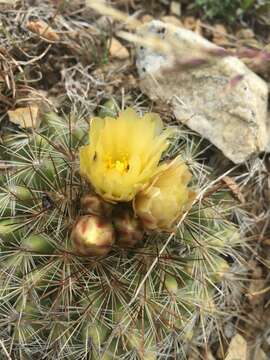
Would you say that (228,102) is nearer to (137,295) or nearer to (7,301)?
(137,295)

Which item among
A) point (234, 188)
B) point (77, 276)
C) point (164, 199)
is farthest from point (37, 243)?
point (234, 188)

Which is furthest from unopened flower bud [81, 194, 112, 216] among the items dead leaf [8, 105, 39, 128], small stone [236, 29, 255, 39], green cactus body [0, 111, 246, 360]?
small stone [236, 29, 255, 39]

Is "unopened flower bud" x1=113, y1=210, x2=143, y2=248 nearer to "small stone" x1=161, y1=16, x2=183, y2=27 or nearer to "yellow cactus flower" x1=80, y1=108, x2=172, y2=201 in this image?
"yellow cactus flower" x1=80, y1=108, x2=172, y2=201

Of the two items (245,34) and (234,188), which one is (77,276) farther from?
(245,34)

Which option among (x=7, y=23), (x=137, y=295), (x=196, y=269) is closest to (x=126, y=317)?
(x=137, y=295)

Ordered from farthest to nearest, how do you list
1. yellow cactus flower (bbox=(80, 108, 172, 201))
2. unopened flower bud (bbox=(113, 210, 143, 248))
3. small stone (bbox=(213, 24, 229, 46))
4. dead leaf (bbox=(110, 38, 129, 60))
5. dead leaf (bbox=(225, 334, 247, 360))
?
small stone (bbox=(213, 24, 229, 46))
dead leaf (bbox=(110, 38, 129, 60))
dead leaf (bbox=(225, 334, 247, 360))
unopened flower bud (bbox=(113, 210, 143, 248))
yellow cactus flower (bbox=(80, 108, 172, 201))
